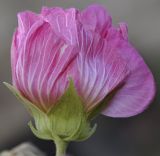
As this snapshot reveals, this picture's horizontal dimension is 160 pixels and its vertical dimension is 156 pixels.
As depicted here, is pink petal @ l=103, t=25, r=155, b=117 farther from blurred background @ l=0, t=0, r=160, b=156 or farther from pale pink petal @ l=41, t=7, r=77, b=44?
blurred background @ l=0, t=0, r=160, b=156

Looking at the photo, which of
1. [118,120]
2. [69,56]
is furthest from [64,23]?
[118,120]

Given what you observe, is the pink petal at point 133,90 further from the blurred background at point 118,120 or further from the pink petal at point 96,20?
the blurred background at point 118,120

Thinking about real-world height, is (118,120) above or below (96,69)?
below

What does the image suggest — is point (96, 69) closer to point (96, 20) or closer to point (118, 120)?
point (96, 20)

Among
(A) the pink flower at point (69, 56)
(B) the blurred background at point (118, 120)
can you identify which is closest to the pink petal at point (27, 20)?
(A) the pink flower at point (69, 56)

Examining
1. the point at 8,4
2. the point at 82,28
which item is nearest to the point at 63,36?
the point at 82,28

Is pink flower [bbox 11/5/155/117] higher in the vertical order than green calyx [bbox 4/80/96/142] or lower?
higher

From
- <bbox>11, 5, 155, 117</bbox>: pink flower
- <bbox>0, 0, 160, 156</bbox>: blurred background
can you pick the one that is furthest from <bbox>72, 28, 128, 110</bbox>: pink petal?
<bbox>0, 0, 160, 156</bbox>: blurred background
